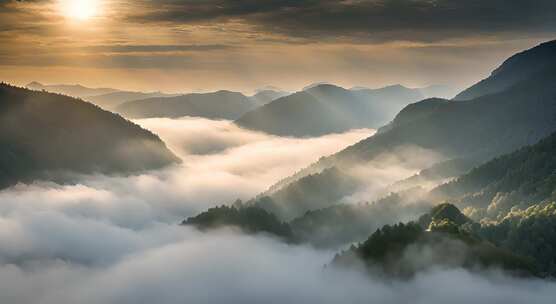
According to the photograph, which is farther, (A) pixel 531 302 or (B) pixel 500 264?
(B) pixel 500 264

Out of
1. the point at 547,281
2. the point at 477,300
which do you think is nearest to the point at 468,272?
the point at 477,300

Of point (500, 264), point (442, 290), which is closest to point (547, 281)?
point (500, 264)

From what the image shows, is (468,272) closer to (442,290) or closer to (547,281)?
(442,290)

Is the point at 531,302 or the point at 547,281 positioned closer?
the point at 531,302

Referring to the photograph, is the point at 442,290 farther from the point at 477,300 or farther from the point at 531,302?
the point at 531,302

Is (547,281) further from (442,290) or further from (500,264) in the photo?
(442,290)

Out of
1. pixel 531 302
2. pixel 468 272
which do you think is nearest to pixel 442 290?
pixel 468 272

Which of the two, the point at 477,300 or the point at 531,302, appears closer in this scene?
the point at 531,302
